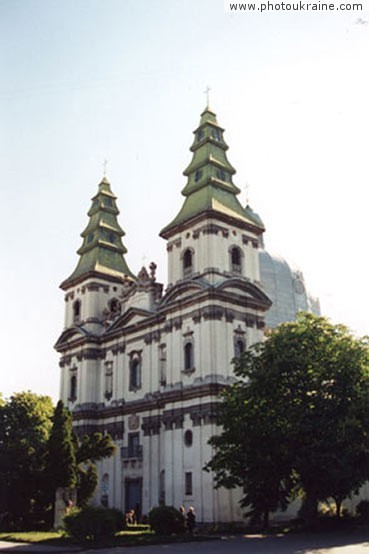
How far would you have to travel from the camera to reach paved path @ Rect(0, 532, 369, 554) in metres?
23.2

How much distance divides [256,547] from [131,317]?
29202 mm

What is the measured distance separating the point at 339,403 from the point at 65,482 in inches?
603

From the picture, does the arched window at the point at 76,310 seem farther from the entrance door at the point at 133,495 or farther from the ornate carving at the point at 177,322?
the entrance door at the point at 133,495

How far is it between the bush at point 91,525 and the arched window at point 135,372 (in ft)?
71.0

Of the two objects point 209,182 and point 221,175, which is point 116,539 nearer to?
point 209,182

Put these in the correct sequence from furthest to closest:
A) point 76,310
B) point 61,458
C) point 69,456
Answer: point 76,310, point 69,456, point 61,458

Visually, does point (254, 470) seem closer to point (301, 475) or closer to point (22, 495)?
point (301, 475)

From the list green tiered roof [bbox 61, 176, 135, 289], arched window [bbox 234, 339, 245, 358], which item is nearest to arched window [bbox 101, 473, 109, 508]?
arched window [bbox 234, 339, 245, 358]

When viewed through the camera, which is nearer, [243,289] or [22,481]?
[22,481]

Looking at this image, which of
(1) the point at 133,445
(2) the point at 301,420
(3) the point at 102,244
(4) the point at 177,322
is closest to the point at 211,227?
(4) the point at 177,322

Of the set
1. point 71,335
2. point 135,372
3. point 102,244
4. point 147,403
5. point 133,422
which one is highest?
point 102,244

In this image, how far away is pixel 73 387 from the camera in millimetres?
55812

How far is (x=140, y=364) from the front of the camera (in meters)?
50.5

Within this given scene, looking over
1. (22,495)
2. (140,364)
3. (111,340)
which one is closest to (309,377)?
(22,495)
